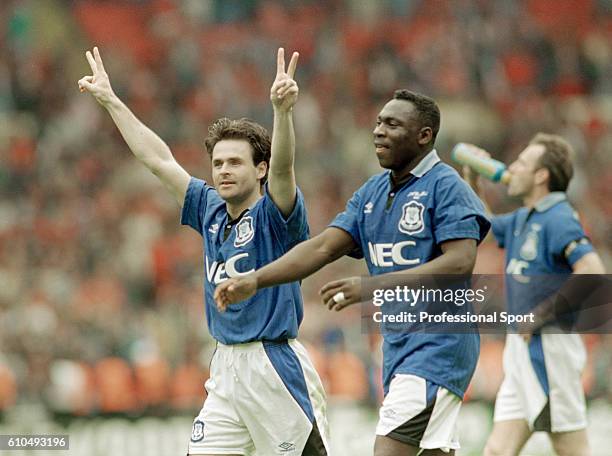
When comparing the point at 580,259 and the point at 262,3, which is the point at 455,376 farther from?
the point at 262,3

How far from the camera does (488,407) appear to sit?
10781 mm

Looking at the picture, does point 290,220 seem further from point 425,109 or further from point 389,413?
point 389,413

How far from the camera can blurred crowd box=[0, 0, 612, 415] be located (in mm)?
11930

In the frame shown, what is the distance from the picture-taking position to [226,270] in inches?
249

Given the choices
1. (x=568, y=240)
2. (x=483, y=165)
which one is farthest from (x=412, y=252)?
(x=483, y=165)

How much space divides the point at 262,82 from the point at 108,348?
6731mm

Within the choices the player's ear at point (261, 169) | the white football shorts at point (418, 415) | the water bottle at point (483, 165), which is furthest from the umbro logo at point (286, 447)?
the water bottle at point (483, 165)

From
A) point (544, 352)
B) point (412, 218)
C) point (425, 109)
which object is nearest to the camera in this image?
point (412, 218)

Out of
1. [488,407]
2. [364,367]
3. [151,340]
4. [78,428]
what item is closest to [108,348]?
[151,340]

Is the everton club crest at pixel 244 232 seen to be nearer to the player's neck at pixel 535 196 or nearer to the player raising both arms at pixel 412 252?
the player raising both arms at pixel 412 252

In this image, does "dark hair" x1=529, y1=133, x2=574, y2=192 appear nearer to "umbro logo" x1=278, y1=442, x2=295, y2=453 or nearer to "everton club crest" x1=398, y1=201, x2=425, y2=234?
"everton club crest" x1=398, y1=201, x2=425, y2=234

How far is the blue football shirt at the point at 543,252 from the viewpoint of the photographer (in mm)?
7820

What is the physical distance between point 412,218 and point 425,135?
444 mm

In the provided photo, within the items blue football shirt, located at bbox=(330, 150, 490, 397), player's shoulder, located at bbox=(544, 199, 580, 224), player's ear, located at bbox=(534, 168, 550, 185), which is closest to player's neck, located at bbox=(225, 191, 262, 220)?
blue football shirt, located at bbox=(330, 150, 490, 397)
